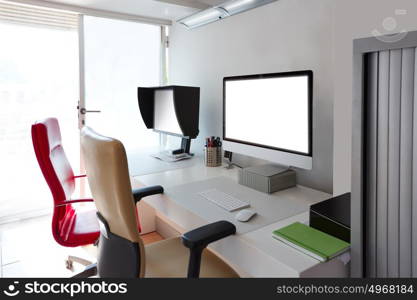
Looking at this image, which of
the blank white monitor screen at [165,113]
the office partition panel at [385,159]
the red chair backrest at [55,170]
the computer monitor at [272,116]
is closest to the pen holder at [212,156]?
the computer monitor at [272,116]

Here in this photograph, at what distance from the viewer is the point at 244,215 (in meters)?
1.25

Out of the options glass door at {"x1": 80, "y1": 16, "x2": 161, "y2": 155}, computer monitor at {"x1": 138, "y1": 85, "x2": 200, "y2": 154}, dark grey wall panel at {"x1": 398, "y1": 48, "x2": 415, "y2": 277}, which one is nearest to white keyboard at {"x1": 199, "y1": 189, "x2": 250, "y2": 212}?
dark grey wall panel at {"x1": 398, "y1": 48, "x2": 415, "y2": 277}

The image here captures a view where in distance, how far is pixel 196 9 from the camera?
2.68 meters

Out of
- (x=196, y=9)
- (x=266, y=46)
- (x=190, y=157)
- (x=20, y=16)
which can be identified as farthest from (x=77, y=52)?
(x=266, y=46)

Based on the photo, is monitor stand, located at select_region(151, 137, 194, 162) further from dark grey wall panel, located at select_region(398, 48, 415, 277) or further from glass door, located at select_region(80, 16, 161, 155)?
dark grey wall panel, located at select_region(398, 48, 415, 277)

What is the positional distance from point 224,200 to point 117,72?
2.04 metres

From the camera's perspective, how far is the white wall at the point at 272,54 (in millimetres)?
1699

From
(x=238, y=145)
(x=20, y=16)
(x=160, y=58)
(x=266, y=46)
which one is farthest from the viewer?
(x=160, y=58)

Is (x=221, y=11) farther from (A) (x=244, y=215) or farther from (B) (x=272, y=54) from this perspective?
(A) (x=244, y=215)

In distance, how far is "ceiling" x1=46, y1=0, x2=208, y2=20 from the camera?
258cm

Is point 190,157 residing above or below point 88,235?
above

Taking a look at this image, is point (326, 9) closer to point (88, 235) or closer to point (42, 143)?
point (42, 143)

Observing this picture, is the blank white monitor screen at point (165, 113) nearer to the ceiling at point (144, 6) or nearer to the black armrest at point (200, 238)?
the ceiling at point (144, 6)

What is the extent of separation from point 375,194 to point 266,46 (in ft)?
4.56
